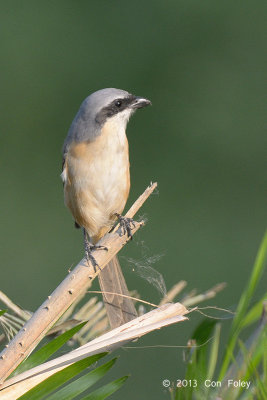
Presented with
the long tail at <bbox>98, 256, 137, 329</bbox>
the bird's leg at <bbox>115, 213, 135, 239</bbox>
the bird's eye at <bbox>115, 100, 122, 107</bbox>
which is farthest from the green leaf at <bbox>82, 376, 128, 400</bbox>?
the bird's eye at <bbox>115, 100, 122, 107</bbox>

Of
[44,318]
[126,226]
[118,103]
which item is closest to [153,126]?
[118,103]

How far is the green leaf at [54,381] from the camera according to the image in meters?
0.82

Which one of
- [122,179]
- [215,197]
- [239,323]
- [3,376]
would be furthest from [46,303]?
→ [215,197]

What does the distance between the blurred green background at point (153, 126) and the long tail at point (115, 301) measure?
275 centimetres

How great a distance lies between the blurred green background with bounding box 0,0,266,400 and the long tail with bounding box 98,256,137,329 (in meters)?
2.75

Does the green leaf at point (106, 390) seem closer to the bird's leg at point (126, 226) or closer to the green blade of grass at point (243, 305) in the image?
the green blade of grass at point (243, 305)

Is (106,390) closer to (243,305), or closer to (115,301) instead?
(243,305)

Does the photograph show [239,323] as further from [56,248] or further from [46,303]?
[56,248]

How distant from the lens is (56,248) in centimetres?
581

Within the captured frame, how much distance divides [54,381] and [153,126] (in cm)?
543

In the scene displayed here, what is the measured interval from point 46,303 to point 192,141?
5.51 meters

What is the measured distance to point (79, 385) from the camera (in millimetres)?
815

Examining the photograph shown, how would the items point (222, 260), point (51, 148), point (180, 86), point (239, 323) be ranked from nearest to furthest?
1. point (239, 323)
2. point (222, 260)
3. point (51, 148)
4. point (180, 86)

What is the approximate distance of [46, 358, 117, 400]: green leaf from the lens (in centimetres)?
81
